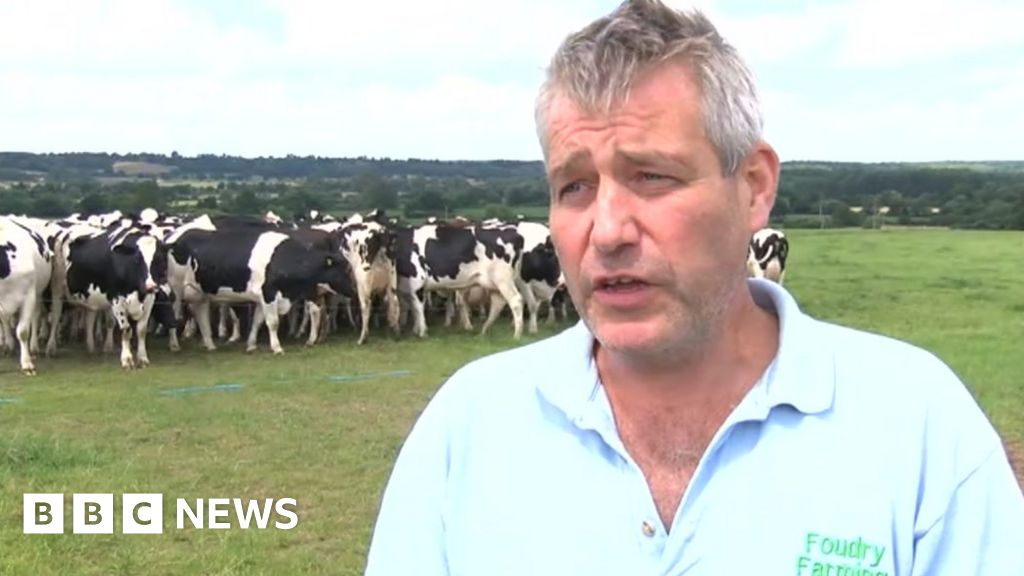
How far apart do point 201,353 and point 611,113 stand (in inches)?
613

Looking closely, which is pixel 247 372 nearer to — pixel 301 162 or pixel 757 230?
pixel 757 230

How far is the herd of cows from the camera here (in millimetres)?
15664

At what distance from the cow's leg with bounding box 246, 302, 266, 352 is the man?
603 inches

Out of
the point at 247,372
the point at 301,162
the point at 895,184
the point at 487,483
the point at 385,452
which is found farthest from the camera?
the point at 301,162

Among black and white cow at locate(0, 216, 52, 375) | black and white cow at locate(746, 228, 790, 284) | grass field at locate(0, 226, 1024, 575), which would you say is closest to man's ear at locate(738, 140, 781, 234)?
grass field at locate(0, 226, 1024, 575)

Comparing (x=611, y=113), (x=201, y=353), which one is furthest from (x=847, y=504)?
(x=201, y=353)

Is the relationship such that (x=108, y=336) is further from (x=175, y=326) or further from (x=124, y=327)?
(x=124, y=327)

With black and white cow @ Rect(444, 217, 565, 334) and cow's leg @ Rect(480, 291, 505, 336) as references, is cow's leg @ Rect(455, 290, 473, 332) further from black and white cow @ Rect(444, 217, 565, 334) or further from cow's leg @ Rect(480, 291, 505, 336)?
cow's leg @ Rect(480, 291, 505, 336)

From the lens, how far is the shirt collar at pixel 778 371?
1.95 meters

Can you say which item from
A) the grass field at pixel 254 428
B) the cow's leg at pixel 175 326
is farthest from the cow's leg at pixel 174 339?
the grass field at pixel 254 428

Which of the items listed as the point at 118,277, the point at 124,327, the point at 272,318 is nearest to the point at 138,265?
the point at 118,277

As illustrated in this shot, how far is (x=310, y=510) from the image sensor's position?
7.75 meters

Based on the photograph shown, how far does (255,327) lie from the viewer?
683 inches

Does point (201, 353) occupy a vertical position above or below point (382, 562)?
below
